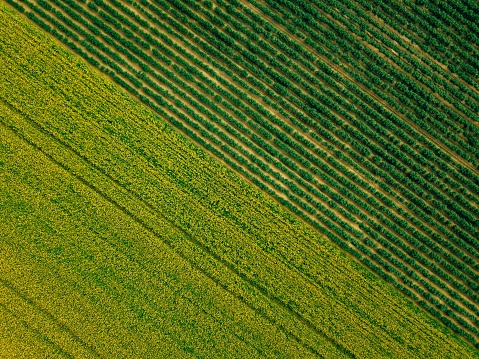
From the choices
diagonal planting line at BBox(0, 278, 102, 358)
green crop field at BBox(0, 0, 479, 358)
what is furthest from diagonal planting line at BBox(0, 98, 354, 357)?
diagonal planting line at BBox(0, 278, 102, 358)

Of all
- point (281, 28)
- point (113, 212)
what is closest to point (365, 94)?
point (281, 28)

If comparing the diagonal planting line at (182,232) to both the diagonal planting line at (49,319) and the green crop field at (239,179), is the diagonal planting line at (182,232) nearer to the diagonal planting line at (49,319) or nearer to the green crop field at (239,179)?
the green crop field at (239,179)

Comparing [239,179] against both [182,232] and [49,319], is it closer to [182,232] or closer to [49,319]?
[182,232]

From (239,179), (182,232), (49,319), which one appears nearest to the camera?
(49,319)

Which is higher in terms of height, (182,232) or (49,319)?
(182,232)

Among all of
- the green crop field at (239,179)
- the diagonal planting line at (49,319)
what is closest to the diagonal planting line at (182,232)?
the green crop field at (239,179)

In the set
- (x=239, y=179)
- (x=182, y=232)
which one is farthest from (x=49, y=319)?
(x=239, y=179)

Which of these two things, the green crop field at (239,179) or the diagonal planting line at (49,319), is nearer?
the diagonal planting line at (49,319)

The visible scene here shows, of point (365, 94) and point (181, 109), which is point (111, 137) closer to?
point (181, 109)

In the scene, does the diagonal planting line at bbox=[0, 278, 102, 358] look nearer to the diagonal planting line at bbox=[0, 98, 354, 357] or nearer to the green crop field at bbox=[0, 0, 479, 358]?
Result: the green crop field at bbox=[0, 0, 479, 358]
